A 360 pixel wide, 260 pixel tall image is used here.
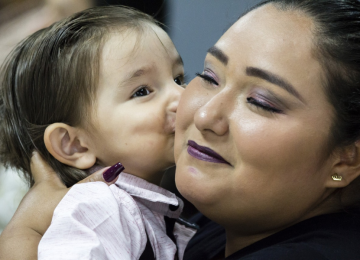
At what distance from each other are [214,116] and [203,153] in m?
0.11

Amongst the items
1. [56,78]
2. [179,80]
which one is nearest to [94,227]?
[56,78]

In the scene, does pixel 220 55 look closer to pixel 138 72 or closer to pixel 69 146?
pixel 138 72

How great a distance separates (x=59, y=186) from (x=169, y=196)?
375 mm

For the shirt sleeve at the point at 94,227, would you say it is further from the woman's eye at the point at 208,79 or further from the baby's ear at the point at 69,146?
the woman's eye at the point at 208,79

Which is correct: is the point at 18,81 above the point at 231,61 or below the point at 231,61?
below

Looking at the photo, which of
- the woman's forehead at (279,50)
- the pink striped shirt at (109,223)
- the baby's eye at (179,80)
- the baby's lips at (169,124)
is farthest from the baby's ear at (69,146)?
the woman's forehead at (279,50)

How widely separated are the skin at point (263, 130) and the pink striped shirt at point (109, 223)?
0.20m

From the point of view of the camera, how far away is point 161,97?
4.92 feet

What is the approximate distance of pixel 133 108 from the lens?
1.46 metres

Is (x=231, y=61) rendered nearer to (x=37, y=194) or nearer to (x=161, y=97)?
(x=161, y=97)

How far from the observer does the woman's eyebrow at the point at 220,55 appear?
1174mm

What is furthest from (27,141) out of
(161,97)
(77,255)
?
(77,255)

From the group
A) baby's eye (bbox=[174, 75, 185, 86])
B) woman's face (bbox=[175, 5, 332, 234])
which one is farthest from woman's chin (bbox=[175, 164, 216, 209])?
baby's eye (bbox=[174, 75, 185, 86])

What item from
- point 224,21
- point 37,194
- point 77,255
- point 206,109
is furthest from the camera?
point 224,21
